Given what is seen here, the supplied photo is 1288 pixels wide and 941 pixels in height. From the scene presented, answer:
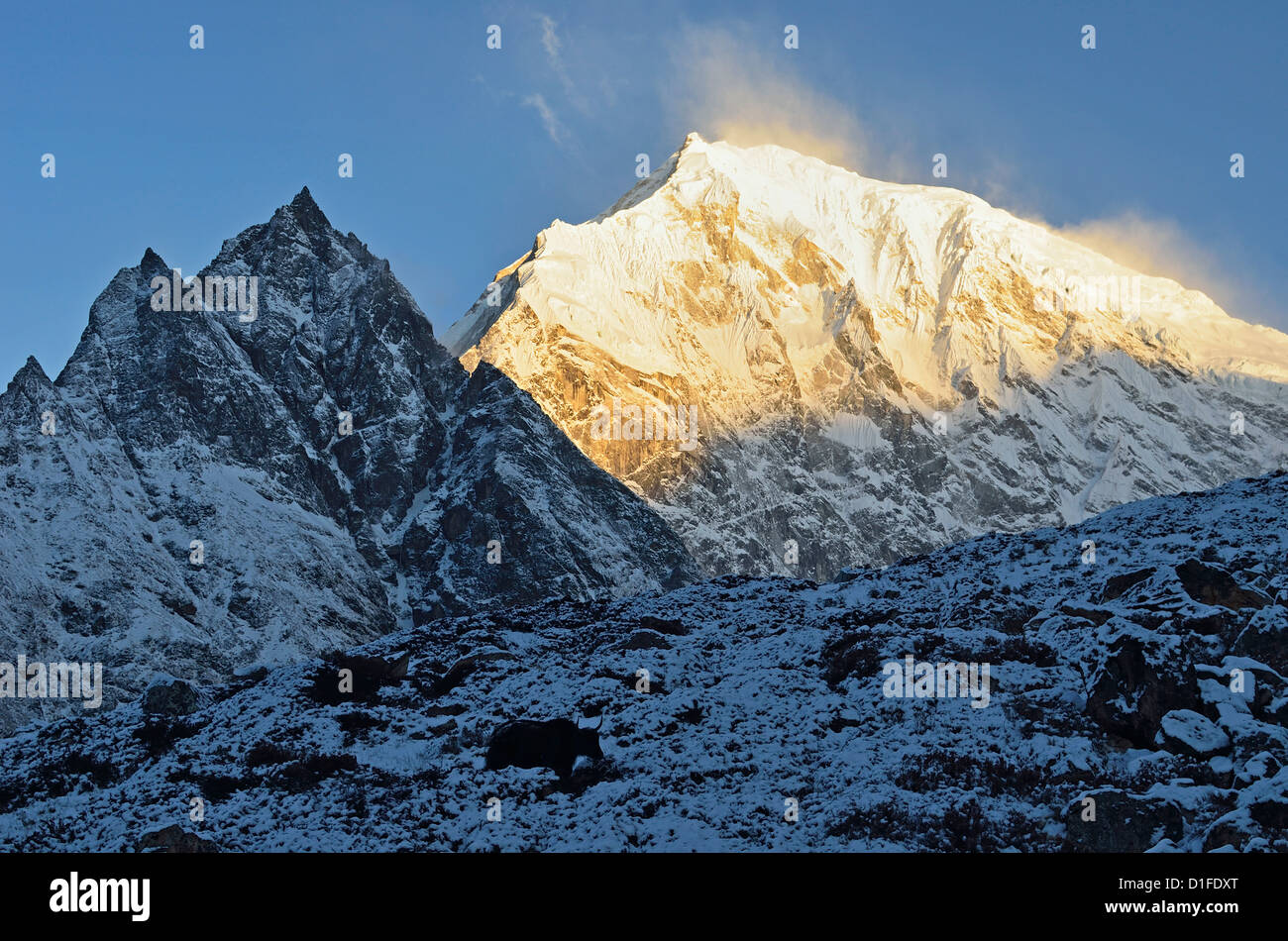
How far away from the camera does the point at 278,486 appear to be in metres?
142

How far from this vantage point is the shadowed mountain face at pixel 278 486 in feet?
382

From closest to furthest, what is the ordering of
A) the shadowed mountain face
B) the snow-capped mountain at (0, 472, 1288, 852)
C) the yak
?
the snow-capped mountain at (0, 472, 1288, 852), the yak, the shadowed mountain face

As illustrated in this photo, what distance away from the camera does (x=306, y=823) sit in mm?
36812

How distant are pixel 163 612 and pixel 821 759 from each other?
8968 centimetres

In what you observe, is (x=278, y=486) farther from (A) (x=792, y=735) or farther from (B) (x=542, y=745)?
(A) (x=792, y=735)

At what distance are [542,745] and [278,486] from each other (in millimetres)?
106637

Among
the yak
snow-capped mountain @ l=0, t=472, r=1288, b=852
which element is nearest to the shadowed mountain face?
snow-capped mountain @ l=0, t=472, r=1288, b=852

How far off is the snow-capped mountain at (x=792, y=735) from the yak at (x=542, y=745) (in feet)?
1.96

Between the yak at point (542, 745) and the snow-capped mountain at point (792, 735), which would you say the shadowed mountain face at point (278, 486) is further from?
the yak at point (542, 745)

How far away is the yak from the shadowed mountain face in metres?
66.5

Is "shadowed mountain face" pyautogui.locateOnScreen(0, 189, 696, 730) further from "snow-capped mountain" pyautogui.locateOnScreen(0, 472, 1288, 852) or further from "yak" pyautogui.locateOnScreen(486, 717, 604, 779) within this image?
"yak" pyautogui.locateOnScreen(486, 717, 604, 779)

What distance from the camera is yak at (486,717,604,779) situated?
41.2 m
